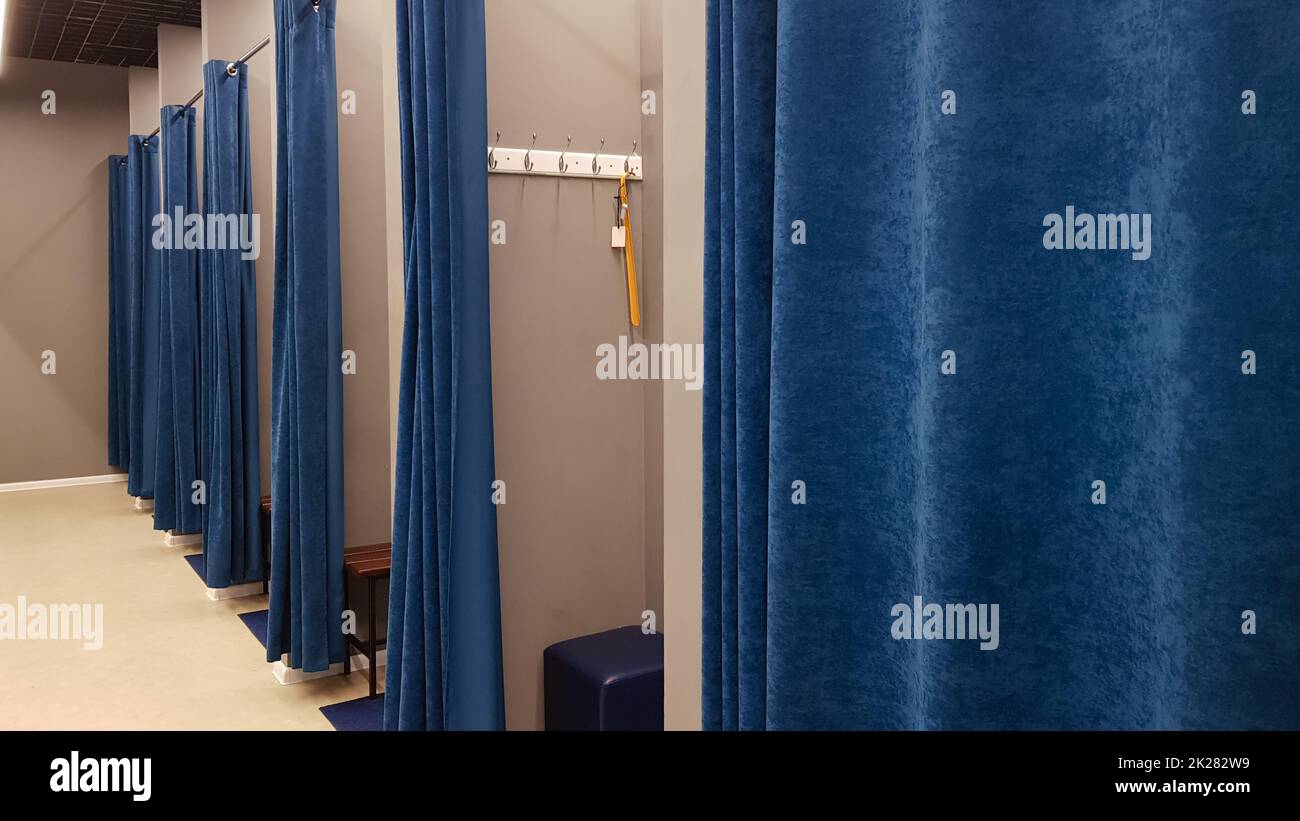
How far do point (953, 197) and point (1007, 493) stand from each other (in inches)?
11.6

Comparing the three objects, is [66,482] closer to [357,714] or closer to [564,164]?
[357,714]

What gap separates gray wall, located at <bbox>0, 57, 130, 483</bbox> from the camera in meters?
7.15

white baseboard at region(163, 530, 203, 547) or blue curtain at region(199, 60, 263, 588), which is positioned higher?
blue curtain at region(199, 60, 263, 588)

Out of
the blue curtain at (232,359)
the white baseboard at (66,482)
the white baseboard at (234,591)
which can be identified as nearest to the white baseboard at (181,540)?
the white baseboard at (234,591)

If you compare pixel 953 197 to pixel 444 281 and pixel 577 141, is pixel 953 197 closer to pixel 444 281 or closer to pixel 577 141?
pixel 444 281

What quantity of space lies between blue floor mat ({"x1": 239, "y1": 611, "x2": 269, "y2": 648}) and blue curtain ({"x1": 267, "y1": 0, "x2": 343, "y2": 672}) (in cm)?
62

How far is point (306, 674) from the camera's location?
134 inches

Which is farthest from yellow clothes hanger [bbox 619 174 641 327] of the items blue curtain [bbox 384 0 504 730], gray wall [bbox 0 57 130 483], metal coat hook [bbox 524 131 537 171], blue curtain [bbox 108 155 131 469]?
gray wall [bbox 0 57 130 483]

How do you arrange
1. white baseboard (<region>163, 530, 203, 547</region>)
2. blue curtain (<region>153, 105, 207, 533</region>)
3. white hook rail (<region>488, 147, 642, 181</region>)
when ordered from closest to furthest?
white hook rail (<region>488, 147, 642, 181</region>)
blue curtain (<region>153, 105, 207, 533</region>)
white baseboard (<region>163, 530, 203, 547</region>)

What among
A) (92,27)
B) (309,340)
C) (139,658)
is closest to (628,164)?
(309,340)

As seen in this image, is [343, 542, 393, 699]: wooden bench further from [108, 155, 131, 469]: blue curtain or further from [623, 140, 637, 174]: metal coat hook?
[108, 155, 131, 469]: blue curtain

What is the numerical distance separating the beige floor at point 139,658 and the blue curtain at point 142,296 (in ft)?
2.66
